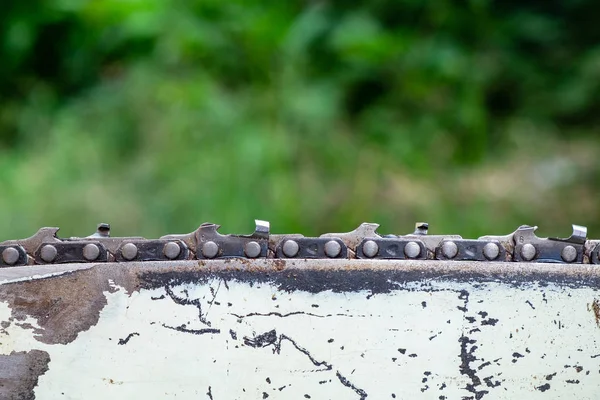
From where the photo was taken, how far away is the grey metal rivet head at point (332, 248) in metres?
0.86

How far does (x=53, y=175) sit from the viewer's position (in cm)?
326

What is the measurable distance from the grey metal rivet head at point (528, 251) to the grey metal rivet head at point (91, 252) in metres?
0.45

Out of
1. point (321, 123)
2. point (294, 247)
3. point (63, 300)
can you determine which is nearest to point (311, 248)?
point (294, 247)

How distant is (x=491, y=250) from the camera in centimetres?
87

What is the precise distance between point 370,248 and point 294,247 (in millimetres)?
80

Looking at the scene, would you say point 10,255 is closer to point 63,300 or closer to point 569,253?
point 63,300

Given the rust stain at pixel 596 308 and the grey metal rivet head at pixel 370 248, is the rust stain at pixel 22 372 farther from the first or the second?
the rust stain at pixel 596 308

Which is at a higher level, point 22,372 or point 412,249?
point 412,249

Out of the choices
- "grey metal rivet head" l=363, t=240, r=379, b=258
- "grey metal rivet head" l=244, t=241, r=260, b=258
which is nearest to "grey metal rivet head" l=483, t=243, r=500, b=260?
"grey metal rivet head" l=363, t=240, r=379, b=258

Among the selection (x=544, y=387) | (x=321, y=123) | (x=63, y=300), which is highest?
(x=321, y=123)

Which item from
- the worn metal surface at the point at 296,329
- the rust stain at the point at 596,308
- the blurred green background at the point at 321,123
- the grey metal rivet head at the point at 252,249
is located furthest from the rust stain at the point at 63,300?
the blurred green background at the point at 321,123

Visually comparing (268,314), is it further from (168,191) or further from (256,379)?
(168,191)

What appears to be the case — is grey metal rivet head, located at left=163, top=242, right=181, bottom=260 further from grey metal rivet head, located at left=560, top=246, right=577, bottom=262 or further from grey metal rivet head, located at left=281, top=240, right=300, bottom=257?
grey metal rivet head, located at left=560, top=246, right=577, bottom=262

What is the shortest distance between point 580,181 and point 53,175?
2.24 meters
